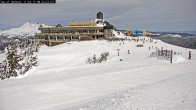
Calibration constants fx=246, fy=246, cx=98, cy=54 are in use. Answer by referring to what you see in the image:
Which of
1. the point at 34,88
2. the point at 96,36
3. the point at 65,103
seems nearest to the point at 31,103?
the point at 65,103

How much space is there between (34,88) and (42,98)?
3.37 meters

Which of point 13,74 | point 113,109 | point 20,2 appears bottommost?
point 13,74

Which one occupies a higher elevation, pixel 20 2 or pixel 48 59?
pixel 20 2

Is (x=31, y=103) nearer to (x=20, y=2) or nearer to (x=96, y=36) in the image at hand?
(x=20, y=2)

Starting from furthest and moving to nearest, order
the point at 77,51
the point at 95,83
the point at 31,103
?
the point at 77,51
the point at 95,83
the point at 31,103

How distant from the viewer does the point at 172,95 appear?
14.8 meters

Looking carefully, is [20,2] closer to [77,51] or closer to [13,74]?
[13,74]

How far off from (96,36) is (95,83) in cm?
6183

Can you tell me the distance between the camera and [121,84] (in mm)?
20500

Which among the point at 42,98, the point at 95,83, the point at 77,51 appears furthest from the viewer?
the point at 77,51

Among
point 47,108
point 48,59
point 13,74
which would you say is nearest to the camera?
point 47,108

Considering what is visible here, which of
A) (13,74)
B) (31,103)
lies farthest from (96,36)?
(31,103)

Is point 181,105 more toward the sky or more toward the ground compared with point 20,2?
more toward the ground

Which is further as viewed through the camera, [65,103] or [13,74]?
[13,74]
